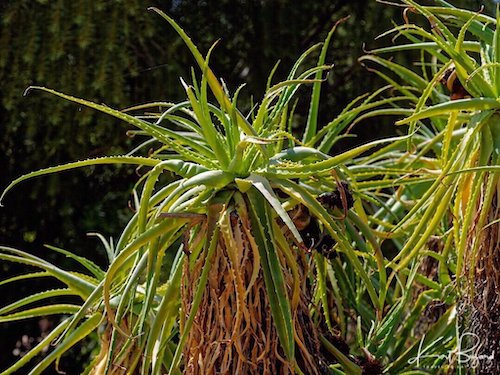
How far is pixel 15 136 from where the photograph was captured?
8.30ft

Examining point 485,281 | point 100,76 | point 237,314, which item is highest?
point 100,76

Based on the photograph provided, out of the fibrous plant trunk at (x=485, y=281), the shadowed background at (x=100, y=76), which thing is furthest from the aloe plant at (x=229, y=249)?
the shadowed background at (x=100, y=76)

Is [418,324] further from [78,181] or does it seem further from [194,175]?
[78,181]

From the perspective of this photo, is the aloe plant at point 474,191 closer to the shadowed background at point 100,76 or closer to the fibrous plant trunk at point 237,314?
the fibrous plant trunk at point 237,314

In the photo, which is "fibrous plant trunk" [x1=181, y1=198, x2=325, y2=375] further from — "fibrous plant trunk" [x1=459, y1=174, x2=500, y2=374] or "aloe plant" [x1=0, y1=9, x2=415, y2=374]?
"fibrous plant trunk" [x1=459, y1=174, x2=500, y2=374]

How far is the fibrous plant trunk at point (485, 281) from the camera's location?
0.95 meters

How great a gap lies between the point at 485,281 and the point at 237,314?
0.95ft

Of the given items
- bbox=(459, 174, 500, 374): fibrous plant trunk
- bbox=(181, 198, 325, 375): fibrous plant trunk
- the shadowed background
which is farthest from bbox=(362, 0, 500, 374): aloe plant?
the shadowed background

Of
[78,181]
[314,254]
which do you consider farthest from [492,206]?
[78,181]

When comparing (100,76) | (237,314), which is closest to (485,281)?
(237,314)

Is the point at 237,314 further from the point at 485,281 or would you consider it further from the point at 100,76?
the point at 100,76

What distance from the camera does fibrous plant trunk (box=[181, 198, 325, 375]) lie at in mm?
850

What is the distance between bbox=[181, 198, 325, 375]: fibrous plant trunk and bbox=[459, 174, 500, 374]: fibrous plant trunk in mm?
206

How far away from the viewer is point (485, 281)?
38.2 inches
